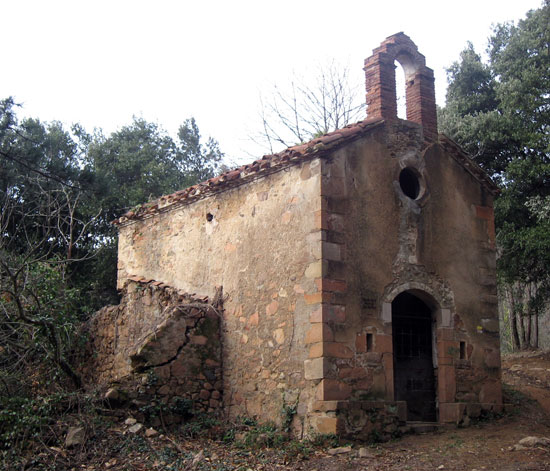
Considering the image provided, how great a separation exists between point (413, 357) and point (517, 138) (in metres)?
8.83

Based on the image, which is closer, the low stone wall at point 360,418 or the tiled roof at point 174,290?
the low stone wall at point 360,418

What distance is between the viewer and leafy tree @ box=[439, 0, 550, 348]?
16.8 meters

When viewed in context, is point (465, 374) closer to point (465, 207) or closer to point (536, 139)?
point (465, 207)

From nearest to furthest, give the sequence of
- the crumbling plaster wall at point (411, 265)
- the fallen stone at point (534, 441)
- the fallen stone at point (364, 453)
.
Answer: the fallen stone at point (364, 453) → the fallen stone at point (534, 441) → the crumbling plaster wall at point (411, 265)

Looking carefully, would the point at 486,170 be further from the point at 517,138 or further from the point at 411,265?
the point at 411,265

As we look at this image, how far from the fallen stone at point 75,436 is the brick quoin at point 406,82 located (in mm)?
6996

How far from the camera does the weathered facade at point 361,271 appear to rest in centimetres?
976

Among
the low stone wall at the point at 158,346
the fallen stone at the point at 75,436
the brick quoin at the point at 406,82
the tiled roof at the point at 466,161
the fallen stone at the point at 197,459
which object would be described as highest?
the brick quoin at the point at 406,82

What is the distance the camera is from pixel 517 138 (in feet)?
56.3

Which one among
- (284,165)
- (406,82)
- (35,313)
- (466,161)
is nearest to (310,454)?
(284,165)

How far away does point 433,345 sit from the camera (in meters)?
11.1

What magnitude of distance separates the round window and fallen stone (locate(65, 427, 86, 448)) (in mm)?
6689

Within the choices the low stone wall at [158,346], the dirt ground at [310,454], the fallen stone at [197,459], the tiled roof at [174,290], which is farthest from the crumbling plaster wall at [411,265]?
the tiled roof at [174,290]

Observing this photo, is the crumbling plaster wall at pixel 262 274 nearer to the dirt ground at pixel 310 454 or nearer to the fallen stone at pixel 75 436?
the dirt ground at pixel 310 454
